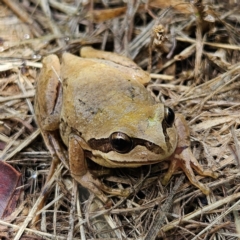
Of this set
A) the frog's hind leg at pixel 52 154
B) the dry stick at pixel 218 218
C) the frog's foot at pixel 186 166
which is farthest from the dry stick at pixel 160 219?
the frog's hind leg at pixel 52 154

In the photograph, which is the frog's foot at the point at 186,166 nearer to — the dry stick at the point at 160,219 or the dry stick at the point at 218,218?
the dry stick at the point at 160,219

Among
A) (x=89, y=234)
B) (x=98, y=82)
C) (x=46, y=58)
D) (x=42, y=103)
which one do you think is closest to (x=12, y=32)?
(x=46, y=58)

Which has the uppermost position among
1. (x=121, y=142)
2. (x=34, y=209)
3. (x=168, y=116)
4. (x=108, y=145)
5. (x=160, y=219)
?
(x=168, y=116)

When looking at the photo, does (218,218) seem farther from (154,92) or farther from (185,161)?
(154,92)

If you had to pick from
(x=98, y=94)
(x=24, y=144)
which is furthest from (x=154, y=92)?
(x=24, y=144)

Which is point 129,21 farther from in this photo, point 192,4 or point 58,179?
point 58,179

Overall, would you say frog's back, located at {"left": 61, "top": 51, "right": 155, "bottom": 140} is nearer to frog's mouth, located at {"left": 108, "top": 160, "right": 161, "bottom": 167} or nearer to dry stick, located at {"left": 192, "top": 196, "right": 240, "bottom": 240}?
frog's mouth, located at {"left": 108, "top": 160, "right": 161, "bottom": 167}
